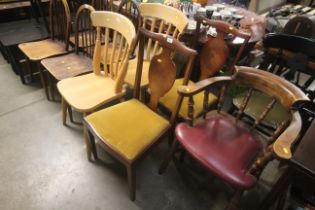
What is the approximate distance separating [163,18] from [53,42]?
1.13 m

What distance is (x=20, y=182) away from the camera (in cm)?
140

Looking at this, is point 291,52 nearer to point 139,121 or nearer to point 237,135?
point 237,135

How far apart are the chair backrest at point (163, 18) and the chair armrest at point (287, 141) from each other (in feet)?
3.23

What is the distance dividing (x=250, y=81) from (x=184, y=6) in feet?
4.09

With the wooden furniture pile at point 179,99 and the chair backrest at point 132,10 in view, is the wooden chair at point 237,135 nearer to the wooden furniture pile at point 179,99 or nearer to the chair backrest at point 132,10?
the wooden furniture pile at point 179,99

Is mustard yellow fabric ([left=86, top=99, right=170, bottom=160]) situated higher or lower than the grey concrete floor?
higher

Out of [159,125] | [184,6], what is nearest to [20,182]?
[159,125]

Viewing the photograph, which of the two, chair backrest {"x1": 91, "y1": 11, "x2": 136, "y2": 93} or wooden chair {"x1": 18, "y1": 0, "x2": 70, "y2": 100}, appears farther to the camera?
wooden chair {"x1": 18, "y1": 0, "x2": 70, "y2": 100}

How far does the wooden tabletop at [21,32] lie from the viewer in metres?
1.98

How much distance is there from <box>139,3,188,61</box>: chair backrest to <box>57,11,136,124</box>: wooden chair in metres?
0.26

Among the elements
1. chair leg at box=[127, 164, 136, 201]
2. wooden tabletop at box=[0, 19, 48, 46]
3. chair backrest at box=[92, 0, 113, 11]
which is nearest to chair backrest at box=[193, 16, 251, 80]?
chair leg at box=[127, 164, 136, 201]

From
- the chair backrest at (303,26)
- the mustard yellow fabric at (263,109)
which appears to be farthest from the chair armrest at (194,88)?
the chair backrest at (303,26)

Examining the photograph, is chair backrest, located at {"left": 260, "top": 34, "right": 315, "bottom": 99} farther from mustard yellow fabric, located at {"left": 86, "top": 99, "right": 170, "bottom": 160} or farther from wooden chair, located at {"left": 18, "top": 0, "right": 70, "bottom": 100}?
wooden chair, located at {"left": 18, "top": 0, "right": 70, "bottom": 100}

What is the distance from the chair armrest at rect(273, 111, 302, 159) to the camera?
749 millimetres
